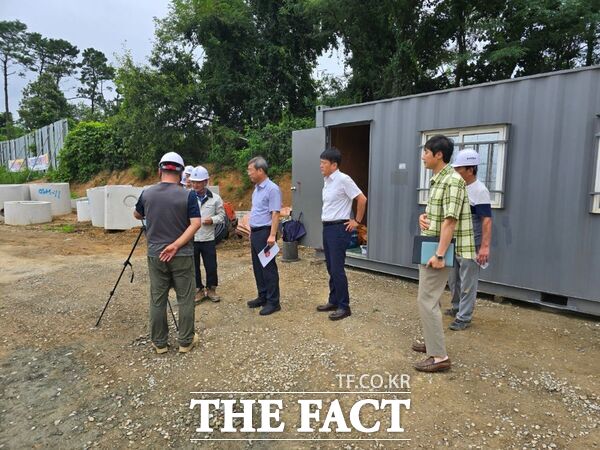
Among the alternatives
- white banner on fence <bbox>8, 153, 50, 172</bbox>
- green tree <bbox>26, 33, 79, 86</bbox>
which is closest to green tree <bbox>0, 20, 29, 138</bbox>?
green tree <bbox>26, 33, 79, 86</bbox>

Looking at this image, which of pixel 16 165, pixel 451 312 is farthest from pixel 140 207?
pixel 16 165

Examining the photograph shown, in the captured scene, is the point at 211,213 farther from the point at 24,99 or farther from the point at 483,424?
the point at 24,99

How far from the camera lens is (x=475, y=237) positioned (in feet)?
12.9

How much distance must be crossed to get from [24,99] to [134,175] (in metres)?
21.0

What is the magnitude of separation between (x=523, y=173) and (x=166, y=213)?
12.3ft

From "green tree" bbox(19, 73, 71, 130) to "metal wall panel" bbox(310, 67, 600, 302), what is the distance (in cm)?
3159

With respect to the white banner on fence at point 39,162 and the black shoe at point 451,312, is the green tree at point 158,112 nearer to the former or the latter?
the white banner on fence at point 39,162

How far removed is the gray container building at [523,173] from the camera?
4.19m

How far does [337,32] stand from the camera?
1416cm

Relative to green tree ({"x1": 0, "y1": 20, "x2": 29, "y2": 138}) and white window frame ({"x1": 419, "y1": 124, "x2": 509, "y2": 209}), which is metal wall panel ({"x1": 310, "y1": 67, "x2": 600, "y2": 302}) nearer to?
white window frame ({"x1": 419, "y1": 124, "x2": 509, "y2": 209})

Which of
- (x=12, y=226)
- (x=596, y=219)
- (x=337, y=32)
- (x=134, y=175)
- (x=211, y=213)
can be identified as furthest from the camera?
(x=134, y=175)

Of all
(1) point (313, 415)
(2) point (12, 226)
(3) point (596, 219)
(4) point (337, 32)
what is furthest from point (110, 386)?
(4) point (337, 32)

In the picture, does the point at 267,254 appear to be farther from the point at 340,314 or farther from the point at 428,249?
the point at 428,249

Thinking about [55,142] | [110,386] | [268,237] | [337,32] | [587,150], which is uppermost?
[337,32]
